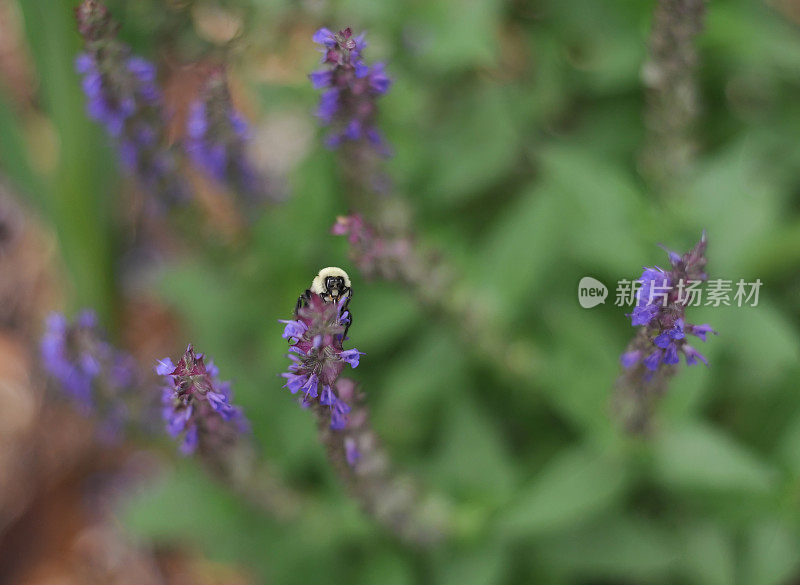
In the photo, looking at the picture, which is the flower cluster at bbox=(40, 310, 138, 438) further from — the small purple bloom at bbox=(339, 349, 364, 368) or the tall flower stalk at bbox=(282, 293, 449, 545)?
the small purple bloom at bbox=(339, 349, 364, 368)

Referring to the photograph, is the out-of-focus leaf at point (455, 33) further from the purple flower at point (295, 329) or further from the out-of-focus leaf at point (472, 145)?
the purple flower at point (295, 329)

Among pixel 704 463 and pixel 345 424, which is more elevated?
pixel 704 463

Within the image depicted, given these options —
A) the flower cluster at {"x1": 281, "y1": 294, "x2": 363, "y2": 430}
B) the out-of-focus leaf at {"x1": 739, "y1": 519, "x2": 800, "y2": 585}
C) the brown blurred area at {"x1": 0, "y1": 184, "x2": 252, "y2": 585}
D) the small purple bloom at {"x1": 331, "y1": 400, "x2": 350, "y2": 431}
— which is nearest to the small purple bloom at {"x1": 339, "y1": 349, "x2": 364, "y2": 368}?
the flower cluster at {"x1": 281, "y1": 294, "x2": 363, "y2": 430}

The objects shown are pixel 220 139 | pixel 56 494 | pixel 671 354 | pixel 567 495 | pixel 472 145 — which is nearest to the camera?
pixel 671 354

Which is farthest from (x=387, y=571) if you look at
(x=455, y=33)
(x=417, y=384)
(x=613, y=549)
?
(x=455, y=33)

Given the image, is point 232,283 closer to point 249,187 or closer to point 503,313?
point 249,187

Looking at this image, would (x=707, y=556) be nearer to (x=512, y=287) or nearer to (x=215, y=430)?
(x=512, y=287)
